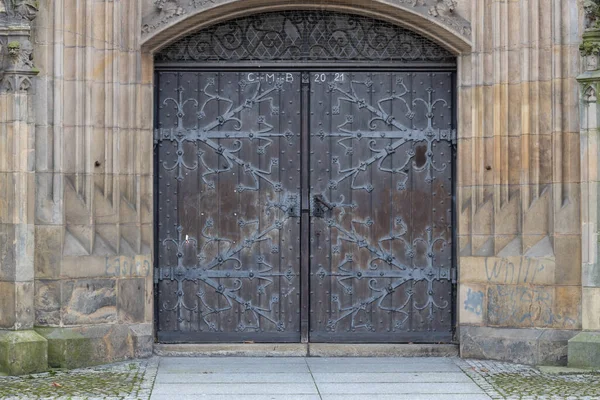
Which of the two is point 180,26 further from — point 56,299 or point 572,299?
point 572,299

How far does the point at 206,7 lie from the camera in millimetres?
10375

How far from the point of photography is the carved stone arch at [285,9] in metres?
10.4

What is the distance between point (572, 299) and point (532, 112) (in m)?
1.72

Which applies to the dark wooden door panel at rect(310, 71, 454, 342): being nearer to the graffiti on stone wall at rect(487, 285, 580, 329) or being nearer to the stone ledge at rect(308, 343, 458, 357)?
the stone ledge at rect(308, 343, 458, 357)

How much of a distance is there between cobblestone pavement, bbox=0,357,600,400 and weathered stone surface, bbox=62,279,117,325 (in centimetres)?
47

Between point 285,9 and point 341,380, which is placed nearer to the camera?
point 341,380

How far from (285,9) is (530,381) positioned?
409 centimetres

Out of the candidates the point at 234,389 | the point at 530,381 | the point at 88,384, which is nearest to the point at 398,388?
the point at 530,381

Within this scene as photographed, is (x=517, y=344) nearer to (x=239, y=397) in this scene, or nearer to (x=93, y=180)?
(x=239, y=397)

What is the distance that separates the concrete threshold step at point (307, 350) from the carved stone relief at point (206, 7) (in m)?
2.95

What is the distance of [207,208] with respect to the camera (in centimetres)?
1077

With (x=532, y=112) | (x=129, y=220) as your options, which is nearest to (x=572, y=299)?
(x=532, y=112)

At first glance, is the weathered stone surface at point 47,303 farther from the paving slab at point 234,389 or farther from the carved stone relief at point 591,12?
the carved stone relief at point 591,12

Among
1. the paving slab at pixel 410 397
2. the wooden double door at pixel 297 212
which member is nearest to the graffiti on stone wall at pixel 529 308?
the wooden double door at pixel 297 212
